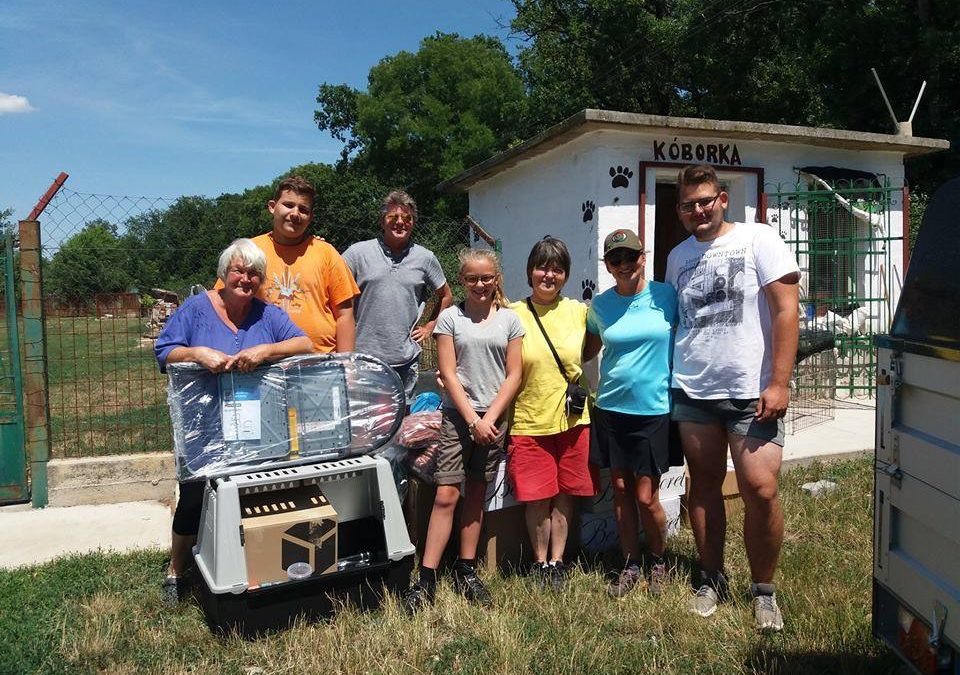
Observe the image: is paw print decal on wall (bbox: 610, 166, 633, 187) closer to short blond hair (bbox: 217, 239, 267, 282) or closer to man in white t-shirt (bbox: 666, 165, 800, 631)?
man in white t-shirt (bbox: 666, 165, 800, 631)

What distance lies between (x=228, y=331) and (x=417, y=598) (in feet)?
4.85

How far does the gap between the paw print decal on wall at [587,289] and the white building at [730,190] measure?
0.01m

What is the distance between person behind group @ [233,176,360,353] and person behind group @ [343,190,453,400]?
0.71ft

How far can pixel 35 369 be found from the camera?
16.9 feet

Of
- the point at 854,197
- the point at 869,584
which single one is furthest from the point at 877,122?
the point at 869,584

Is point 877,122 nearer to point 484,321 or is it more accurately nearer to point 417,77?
point 484,321

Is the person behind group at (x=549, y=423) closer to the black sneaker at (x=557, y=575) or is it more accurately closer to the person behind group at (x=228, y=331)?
the black sneaker at (x=557, y=575)

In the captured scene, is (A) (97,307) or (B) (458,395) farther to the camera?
(A) (97,307)

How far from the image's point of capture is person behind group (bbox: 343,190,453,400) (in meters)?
3.95

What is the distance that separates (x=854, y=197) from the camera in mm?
8773

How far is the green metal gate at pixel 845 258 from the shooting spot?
8250 mm

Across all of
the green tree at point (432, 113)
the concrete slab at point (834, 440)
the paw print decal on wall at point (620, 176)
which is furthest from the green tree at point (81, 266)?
the green tree at point (432, 113)

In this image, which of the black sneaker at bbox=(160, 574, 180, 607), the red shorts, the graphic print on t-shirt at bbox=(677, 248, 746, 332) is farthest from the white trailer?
the black sneaker at bbox=(160, 574, 180, 607)

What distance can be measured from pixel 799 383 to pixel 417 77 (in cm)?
2706
